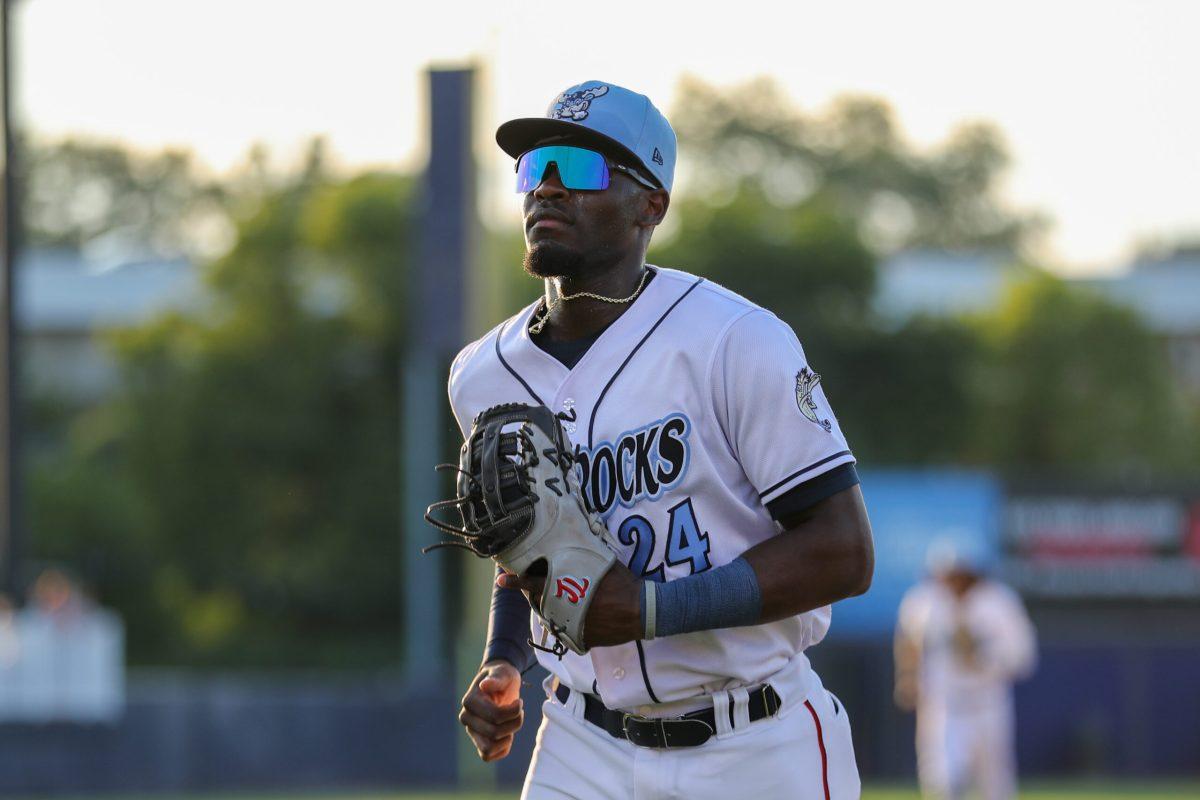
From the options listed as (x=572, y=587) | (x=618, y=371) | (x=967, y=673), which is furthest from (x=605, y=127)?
(x=967, y=673)

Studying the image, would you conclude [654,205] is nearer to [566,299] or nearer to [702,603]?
[566,299]

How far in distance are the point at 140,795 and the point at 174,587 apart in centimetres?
2016

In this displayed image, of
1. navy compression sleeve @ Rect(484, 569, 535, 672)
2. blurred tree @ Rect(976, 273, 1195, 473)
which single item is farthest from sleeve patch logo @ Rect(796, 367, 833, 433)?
blurred tree @ Rect(976, 273, 1195, 473)

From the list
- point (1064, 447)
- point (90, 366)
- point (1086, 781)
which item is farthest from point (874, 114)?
point (1086, 781)

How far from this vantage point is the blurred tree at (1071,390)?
3819cm

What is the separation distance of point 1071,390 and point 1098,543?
1974 cm

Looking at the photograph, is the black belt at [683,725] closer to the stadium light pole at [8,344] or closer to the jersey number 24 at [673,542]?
the jersey number 24 at [673,542]

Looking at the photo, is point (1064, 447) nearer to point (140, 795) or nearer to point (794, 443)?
point (140, 795)

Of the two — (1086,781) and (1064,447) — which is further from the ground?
(1064,447)

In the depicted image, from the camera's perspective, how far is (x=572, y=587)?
355cm

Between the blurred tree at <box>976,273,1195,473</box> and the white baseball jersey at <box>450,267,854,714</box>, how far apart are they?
3386cm

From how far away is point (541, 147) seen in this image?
3920 millimetres

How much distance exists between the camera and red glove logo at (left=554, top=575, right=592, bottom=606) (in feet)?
11.6

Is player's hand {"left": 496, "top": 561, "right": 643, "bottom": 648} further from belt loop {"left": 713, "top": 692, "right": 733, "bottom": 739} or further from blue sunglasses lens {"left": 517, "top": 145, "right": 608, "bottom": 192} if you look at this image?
blue sunglasses lens {"left": 517, "top": 145, "right": 608, "bottom": 192}
